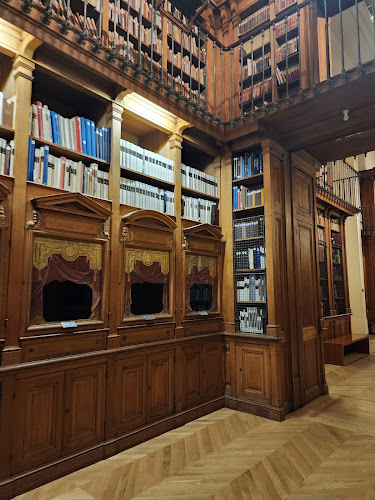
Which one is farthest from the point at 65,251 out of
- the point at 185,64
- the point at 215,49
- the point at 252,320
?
the point at 215,49

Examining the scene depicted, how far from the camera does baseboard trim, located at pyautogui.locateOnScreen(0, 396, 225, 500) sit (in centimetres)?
228

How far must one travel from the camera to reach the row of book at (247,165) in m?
4.18

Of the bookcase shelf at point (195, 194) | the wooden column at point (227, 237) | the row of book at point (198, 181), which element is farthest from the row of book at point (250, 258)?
the row of book at point (198, 181)

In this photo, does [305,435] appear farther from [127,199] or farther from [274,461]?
[127,199]

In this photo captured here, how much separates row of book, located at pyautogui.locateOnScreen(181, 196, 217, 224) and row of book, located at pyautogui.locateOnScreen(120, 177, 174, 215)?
0.26 metres

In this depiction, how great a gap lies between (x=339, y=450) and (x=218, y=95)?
418cm

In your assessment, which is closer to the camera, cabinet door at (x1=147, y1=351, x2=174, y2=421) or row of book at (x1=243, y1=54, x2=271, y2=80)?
cabinet door at (x1=147, y1=351, x2=174, y2=421)

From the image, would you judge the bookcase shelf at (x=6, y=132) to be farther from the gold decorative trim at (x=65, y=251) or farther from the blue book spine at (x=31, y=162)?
the gold decorative trim at (x=65, y=251)

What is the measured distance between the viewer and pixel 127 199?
326 centimetres

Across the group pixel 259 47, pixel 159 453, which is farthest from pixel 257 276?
pixel 259 47

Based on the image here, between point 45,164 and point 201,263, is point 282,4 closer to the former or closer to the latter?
point 201,263

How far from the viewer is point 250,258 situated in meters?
4.11

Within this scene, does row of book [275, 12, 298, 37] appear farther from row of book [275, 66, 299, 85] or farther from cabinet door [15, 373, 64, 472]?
cabinet door [15, 373, 64, 472]

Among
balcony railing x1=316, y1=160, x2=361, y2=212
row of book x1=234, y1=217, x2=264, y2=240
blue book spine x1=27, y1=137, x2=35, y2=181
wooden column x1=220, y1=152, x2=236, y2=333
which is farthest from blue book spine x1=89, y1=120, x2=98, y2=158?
balcony railing x1=316, y1=160, x2=361, y2=212
